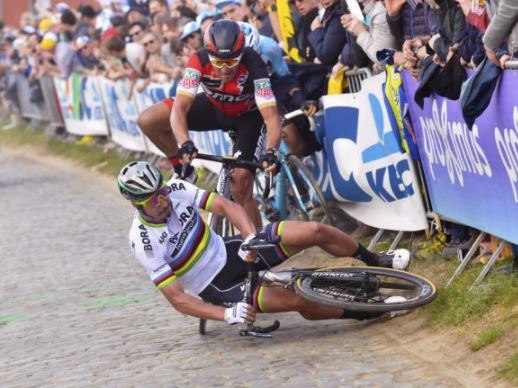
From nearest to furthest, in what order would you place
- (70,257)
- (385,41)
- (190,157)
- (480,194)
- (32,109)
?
(480,194), (190,157), (385,41), (70,257), (32,109)

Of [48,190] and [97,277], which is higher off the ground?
[97,277]

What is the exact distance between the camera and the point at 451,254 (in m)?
9.26

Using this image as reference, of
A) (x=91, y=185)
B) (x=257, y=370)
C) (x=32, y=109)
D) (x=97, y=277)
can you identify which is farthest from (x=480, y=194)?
(x=32, y=109)

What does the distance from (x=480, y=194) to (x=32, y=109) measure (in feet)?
75.4

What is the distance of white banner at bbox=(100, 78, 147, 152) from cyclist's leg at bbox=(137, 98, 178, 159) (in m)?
9.23

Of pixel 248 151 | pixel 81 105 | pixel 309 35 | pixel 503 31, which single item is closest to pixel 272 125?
pixel 248 151

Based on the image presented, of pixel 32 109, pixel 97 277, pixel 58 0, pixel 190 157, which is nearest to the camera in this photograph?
pixel 190 157

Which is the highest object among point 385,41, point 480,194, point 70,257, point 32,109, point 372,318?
point 385,41

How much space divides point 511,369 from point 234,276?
2552 mm

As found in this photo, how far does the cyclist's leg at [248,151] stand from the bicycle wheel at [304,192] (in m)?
0.91

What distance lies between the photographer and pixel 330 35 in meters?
11.2

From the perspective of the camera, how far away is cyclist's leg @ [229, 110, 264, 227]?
991 cm

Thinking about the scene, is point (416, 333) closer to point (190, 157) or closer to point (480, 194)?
point (480, 194)

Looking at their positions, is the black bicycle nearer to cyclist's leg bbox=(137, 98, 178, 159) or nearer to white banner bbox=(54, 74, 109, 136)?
cyclist's leg bbox=(137, 98, 178, 159)
